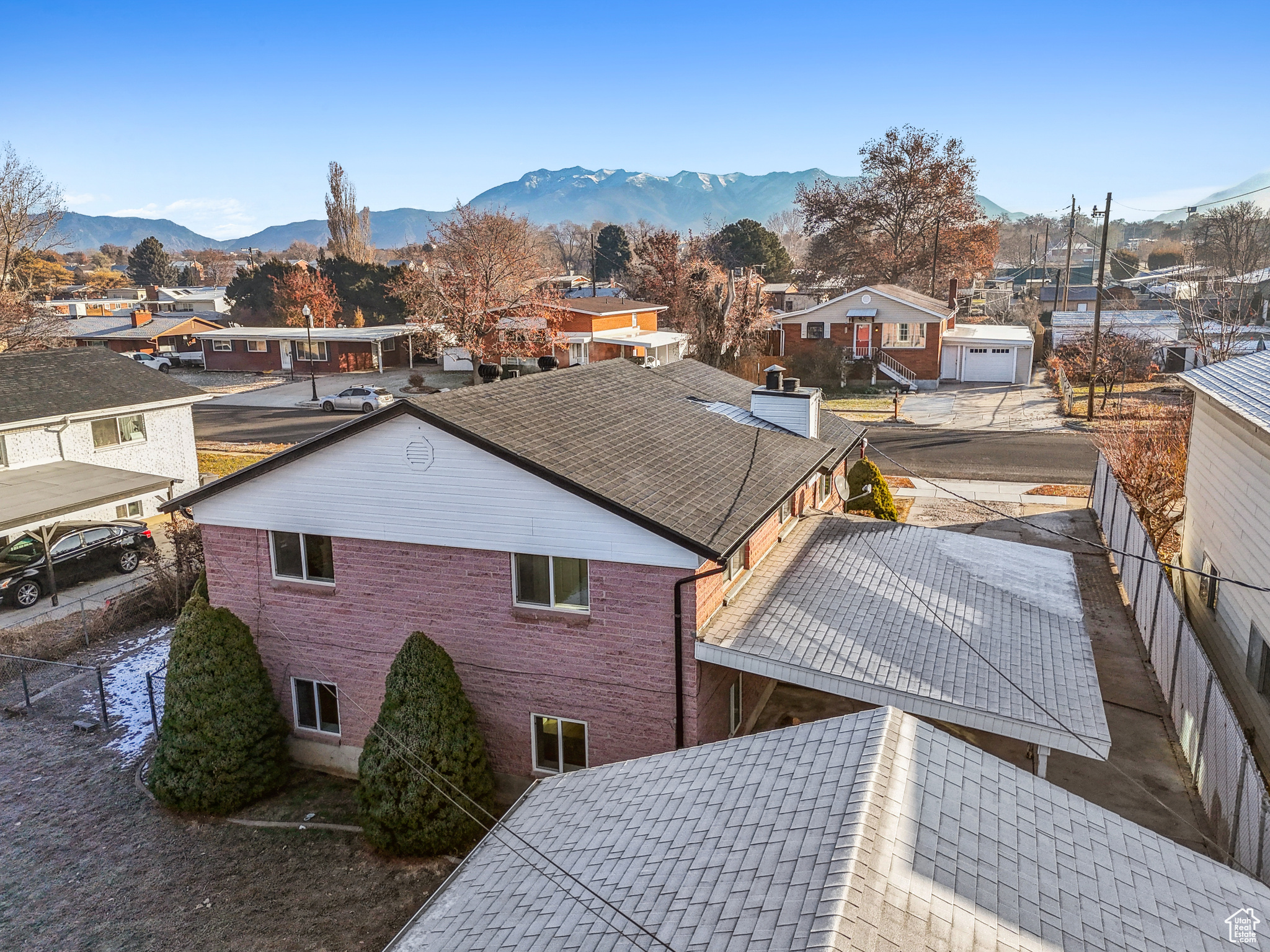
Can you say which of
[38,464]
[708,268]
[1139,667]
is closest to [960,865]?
[1139,667]

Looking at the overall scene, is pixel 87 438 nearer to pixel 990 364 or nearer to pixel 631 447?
pixel 631 447

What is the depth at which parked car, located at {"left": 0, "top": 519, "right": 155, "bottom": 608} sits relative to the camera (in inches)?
910

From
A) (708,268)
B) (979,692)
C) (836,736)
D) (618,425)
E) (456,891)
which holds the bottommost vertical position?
(456,891)

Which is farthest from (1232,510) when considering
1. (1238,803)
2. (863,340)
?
(863,340)

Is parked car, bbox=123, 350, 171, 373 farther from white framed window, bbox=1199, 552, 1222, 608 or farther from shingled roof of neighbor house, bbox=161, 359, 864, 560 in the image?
white framed window, bbox=1199, 552, 1222, 608

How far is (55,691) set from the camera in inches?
741

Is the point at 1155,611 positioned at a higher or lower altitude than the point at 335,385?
lower

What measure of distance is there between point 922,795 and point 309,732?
11.2 meters

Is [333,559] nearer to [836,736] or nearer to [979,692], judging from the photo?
[836,736]

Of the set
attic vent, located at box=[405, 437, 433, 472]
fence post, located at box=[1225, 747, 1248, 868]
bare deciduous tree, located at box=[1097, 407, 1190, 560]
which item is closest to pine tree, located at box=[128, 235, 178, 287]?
attic vent, located at box=[405, 437, 433, 472]

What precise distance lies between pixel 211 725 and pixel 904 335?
49615 mm

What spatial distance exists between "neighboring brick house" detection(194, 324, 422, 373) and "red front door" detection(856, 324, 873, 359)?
29951 mm

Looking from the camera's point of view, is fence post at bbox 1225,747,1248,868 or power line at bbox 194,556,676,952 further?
fence post at bbox 1225,747,1248,868

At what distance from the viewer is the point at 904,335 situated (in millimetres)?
55469
